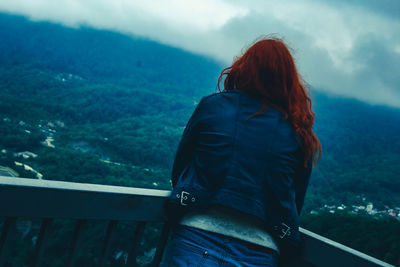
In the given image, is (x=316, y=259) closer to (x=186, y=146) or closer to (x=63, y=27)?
(x=186, y=146)

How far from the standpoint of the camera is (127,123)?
151ft

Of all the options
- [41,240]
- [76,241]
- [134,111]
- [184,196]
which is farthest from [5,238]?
[134,111]

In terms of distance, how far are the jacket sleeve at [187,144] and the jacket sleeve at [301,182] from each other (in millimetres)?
482

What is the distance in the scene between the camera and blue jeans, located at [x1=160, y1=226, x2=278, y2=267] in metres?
1.21

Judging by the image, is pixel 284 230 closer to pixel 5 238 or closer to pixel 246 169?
pixel 246 169

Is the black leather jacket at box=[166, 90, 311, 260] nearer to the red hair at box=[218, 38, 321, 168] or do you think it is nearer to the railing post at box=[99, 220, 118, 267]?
the red hair at box=[218, 38, 321, 168]

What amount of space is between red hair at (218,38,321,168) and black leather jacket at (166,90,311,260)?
5 centimetres

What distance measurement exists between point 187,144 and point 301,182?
21.0 inches

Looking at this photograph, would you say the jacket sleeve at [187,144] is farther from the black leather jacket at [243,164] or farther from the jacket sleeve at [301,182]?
the jacket sleeve at [301,182]

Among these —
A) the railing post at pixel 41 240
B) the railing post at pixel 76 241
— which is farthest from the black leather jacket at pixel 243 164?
the railing post at pixel 41 240

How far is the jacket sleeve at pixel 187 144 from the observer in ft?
4.66

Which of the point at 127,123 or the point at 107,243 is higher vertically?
the point at 107,243

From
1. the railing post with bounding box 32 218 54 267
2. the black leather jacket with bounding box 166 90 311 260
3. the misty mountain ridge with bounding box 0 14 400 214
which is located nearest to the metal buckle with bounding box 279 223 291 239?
the black leather jacket with bounding box 166 90 311 260

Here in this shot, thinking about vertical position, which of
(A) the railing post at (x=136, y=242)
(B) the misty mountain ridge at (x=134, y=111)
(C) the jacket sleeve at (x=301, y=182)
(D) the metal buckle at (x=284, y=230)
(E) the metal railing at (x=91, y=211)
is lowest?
(B) the misty mountain ridge at (x=134, y=111)
